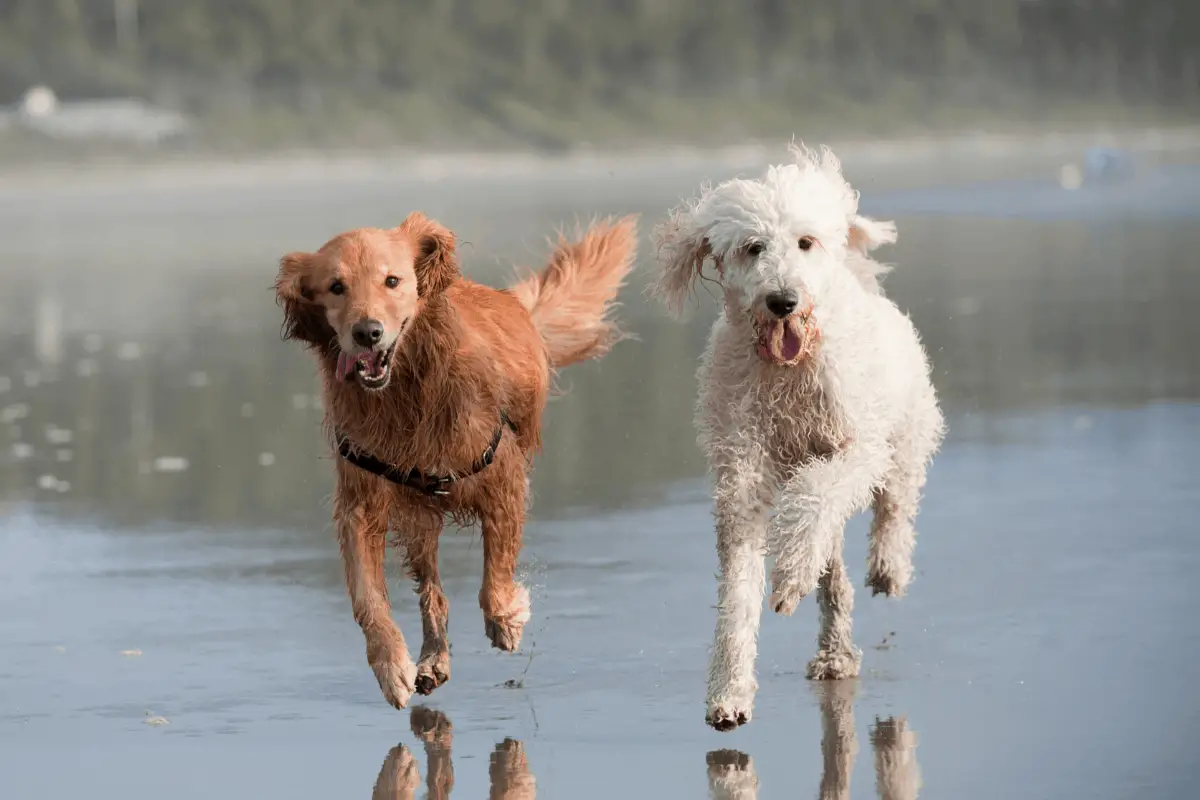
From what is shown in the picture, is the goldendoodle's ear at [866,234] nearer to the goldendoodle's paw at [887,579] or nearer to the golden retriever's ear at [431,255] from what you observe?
the goldendoodle's paw at [887,579]

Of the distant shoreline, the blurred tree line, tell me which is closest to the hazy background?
the distant shoreline

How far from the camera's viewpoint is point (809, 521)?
6270 millimetres

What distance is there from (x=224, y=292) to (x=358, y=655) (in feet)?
40.5

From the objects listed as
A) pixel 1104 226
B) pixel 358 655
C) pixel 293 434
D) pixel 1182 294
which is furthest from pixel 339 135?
pixel 358 655

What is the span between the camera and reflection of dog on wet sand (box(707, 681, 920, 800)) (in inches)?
215

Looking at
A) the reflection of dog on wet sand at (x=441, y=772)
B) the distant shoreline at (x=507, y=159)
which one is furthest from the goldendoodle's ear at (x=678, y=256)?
the distant shoreline at (x=507, y=159)

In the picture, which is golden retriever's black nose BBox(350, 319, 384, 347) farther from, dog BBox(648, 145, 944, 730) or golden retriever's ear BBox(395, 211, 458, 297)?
dog BBox(648, 145, 944, 730)

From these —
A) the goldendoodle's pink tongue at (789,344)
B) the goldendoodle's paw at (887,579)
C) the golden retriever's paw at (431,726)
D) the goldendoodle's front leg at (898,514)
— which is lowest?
the golden retriever's paw at (431,726)

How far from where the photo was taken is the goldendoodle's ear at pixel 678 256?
666 centimetres

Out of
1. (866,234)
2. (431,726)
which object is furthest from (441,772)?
(866,234)

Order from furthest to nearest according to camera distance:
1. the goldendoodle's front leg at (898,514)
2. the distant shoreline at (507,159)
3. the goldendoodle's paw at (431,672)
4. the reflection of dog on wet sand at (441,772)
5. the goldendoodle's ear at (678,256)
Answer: the distant shoreline at (507,159), the goldendoodle's front leg at (898,514), the goldendoodle's ear at (678,256), the goldendoodle's paw at (431,672), the reflection of dog on wet sand at (441,772)

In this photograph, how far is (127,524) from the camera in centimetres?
927

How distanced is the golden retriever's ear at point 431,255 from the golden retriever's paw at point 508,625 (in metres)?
0.99

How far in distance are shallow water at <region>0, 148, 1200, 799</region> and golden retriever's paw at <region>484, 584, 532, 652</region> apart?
0.08m
